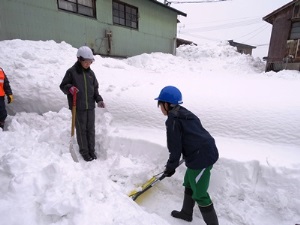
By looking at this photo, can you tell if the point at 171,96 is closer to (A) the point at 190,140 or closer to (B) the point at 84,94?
(A) the point at 190,140

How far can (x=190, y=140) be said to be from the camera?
2.11 metres

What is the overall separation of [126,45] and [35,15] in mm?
4288

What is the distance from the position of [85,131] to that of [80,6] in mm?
6901

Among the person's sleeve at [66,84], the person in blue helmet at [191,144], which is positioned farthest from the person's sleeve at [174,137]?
the person's sleeve at [66,84]

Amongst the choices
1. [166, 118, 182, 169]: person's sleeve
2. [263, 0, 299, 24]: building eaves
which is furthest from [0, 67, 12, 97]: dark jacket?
[263, 0, 299, 24]: building eaves

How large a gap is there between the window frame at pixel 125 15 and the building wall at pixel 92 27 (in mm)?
224

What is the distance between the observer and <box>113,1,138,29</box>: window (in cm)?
974

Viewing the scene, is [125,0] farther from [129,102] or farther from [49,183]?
[49,183]

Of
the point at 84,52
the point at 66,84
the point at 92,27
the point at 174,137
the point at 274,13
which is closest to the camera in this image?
the point at 174,137

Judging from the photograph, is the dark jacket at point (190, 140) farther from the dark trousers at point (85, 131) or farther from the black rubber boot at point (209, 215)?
the dark trousers at point (85, 131)

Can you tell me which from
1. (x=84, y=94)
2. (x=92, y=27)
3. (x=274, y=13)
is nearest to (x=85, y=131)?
(x=84, y=94)

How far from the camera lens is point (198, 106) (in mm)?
3723

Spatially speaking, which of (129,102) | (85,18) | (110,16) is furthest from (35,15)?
(129,102)

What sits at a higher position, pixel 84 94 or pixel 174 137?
pixel 84 94
